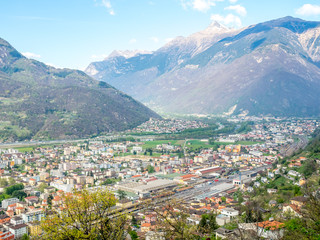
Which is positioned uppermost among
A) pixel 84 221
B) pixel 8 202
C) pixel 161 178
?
pixel 84 221

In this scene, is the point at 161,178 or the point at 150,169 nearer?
the point at 161,178

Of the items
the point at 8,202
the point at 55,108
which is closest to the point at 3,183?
the point at 8,202

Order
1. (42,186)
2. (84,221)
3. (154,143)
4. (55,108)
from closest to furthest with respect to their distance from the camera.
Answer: (84,221), (42,186), (154,143), (55,108)

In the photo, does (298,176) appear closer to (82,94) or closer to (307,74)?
(82,94)

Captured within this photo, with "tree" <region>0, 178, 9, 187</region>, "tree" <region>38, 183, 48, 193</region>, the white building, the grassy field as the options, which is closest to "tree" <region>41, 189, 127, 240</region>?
the white building

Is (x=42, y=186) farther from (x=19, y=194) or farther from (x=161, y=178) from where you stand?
(x=161, y=178)

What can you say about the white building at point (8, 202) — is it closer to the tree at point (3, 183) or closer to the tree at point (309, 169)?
the tree at point (3, 183)

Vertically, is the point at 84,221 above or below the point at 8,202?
above
